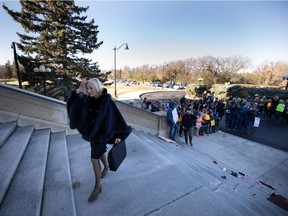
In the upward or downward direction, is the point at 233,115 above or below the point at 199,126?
above

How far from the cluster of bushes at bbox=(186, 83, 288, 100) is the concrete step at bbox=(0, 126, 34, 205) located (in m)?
20.1

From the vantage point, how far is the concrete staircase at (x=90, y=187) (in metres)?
1.95

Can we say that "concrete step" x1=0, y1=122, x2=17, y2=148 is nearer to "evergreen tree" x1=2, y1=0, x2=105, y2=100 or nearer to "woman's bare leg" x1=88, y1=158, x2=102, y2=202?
"woman's bare leg" x1=88, y1=158, x2=102, y2=202

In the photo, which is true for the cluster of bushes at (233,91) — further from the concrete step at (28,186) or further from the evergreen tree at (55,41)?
the concrete step at (28,186)

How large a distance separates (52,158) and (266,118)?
48.9 feet

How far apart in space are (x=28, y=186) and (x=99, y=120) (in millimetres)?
1372

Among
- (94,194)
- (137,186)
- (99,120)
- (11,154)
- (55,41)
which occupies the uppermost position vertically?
(55,41)

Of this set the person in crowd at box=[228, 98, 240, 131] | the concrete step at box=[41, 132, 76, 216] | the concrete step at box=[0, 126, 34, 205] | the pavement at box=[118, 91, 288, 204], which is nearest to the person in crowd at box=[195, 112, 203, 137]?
the pavement at box=[118, 91, 288, 204]

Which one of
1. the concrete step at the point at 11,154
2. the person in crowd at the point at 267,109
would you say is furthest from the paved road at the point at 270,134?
the concrete step at the point at 11,154

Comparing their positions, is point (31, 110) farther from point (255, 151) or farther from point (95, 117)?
point (255, 151)

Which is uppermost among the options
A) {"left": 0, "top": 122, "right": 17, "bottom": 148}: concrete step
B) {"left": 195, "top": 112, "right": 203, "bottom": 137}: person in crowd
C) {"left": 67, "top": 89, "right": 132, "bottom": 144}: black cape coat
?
{"left": 67, "top": 89, "right": 132, "bottom": 144}: black cape coat

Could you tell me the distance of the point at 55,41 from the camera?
536 inches

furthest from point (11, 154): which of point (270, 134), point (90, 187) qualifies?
point (270, 134)

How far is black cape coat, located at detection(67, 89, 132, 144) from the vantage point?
1992 millimetres
